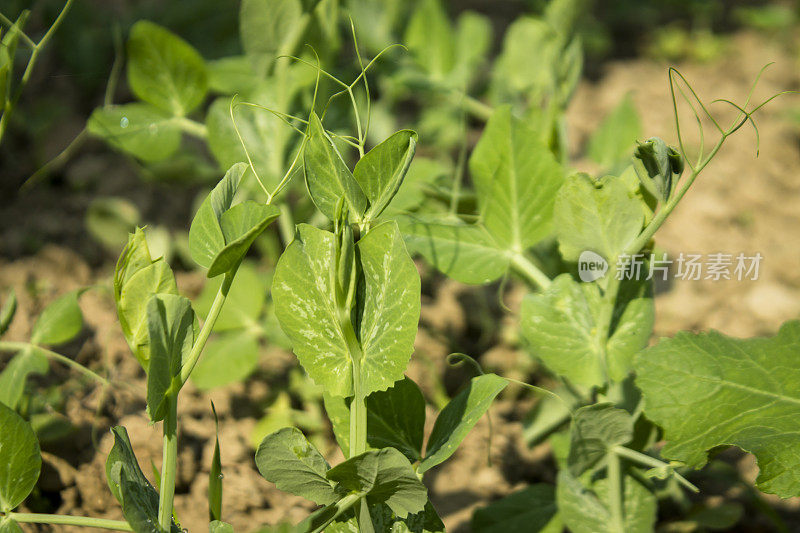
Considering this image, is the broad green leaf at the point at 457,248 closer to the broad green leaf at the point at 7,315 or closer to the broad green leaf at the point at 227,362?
the broad green leaf at the point at 227,362

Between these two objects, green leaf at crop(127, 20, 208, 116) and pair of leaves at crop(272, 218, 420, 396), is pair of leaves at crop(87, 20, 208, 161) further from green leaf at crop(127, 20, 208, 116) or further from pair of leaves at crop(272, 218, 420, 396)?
pair of leaves at crop(272, 218, 420, 396)

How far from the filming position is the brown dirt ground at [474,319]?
914 millimetres

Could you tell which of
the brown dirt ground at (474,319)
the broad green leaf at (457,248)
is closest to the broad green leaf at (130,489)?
the brown dirt ground at (474,319)

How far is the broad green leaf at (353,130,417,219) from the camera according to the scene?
60 cm

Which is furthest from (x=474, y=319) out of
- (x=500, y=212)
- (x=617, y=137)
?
(x=500, y=212)

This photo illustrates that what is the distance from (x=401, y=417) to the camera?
0.69 metres

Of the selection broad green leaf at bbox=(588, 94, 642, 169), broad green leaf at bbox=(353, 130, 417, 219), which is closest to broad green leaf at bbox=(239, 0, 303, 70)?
broad green leaf at bbox=(353, 130, 417, 219)

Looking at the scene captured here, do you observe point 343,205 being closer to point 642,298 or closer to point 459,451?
point 642,298

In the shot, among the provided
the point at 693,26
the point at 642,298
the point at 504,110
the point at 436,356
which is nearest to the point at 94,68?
the point at 436,356

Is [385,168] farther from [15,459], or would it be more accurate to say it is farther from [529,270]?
[15,459]

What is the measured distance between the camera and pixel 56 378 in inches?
40.4

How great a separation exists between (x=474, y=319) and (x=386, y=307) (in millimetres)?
765

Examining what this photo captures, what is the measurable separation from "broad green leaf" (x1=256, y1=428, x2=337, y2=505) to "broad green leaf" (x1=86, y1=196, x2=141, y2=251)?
0.88 metres

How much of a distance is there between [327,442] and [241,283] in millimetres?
286
